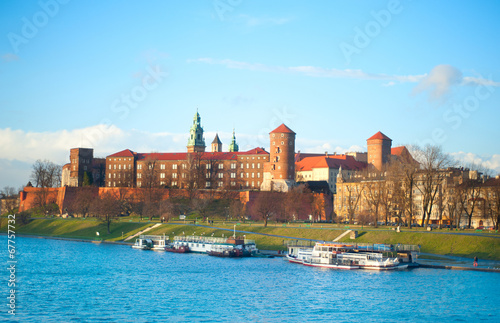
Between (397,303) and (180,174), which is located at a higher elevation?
(180,174)

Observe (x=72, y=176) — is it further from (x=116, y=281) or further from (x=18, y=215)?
(x=116, y=281)

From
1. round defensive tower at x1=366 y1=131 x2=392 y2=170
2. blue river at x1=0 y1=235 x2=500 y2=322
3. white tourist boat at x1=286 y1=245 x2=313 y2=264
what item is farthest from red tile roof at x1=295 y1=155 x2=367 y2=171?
blue river at x1=0 y1=235 x2=500 y2=322

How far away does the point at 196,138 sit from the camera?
18662cm

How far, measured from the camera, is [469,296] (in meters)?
47.3

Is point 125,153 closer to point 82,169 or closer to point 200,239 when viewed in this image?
point 82,169

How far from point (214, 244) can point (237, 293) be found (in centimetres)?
3041

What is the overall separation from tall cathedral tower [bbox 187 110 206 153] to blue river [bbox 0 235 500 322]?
116 metres

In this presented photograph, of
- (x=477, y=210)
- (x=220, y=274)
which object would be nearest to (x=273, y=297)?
(x=220, y=274)

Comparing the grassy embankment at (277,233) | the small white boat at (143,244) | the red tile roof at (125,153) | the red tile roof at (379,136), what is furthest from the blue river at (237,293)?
the red tile roof at (125,153)

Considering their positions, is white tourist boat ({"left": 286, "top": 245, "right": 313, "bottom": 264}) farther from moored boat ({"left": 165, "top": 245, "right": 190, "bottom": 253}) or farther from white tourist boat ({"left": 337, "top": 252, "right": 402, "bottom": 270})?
moored boat ({"left": 165, "top": 245, "right": 190, "bottom": 253})

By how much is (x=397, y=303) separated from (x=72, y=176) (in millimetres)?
124429

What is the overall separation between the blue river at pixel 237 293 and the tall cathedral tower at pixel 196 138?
115605 mm

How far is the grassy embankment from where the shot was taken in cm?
6706

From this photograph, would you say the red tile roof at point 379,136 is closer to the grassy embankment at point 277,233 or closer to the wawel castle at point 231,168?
the wawel castle at point 231,168
